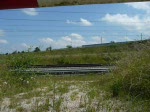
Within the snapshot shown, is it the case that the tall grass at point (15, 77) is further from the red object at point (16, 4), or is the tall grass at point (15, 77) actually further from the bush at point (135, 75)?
the red object at point (16, 4)

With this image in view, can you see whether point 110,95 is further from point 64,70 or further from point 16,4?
point 64,70

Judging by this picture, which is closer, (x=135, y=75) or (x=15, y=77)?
(x=135, y=75)

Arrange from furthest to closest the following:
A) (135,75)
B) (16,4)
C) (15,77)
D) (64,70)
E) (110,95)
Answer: (64,70)
(15,77)
(110,95)
(135,75)
(16,4)

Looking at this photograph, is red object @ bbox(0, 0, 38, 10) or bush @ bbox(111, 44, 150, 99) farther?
bush @ bbox(111, 44, 150, 99)

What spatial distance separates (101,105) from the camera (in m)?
6.17

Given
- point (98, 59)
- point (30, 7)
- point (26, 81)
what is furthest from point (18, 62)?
point (98, 59)

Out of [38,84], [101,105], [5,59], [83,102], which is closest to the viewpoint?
[101,105]

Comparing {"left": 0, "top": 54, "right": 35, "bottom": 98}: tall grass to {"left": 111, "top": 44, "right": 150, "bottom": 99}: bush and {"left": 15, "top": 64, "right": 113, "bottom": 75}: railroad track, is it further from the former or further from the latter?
{"left": 111, "top": 44, "right": 150, "bottom": 99}: bush

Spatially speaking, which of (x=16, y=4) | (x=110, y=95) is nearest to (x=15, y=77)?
(x=110, y=95)

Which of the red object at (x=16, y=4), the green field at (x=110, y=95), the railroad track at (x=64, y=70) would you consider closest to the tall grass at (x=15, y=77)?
the railroad track at (x=64, y=70)

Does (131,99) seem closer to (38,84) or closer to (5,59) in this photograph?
(38,84)

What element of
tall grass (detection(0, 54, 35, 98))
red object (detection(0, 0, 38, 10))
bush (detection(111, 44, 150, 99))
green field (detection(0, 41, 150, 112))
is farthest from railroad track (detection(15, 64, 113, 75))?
red object (detection(0, 0, 38, 10))

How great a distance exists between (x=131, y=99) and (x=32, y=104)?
5.98 ft

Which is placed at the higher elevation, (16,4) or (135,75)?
(16,4)
